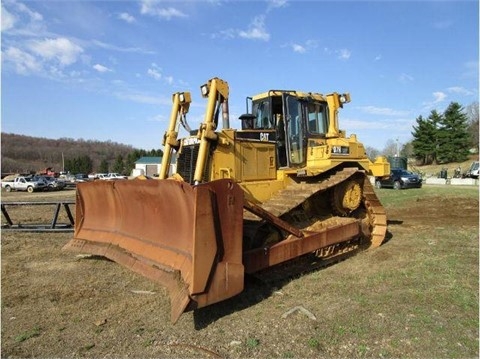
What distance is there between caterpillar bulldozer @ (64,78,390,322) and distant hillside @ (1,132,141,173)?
117 m

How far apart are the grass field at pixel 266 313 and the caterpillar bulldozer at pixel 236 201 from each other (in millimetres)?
379

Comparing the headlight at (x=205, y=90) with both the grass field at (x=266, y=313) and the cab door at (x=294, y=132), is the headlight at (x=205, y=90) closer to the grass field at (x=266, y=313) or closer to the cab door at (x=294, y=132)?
the cab door at (x=294, y=132)

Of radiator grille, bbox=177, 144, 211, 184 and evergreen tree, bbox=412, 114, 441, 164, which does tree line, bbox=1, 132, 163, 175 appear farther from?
radiator grille, bbox=177, 144, 211, 184

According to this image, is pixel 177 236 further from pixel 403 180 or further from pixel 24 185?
pixel 24 185

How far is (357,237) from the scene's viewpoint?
8.03m

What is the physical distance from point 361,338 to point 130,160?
96.5 meters

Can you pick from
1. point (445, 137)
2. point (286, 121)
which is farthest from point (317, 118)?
point (445, 137)

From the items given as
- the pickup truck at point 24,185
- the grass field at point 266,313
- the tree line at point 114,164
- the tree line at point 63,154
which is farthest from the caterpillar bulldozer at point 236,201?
the tree line at point 114,164

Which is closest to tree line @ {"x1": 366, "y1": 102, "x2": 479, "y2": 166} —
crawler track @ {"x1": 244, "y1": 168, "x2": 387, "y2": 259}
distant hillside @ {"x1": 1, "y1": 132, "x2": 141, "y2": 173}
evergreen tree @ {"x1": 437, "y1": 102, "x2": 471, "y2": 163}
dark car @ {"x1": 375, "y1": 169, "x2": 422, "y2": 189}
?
evergreen tree @ {"x1": 437, "y1": 102, "x2": 471, "y2": 163}

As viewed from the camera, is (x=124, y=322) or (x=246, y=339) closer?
(x=246, y=339)

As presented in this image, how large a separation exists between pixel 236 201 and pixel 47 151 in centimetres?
15006

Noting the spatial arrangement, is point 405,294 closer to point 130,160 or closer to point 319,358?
point 319,358

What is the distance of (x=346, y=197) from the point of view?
26.8 feet

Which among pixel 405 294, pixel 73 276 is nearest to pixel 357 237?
pixel 405 294
